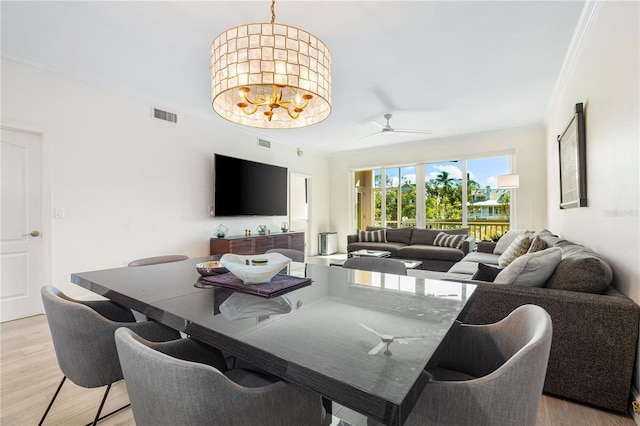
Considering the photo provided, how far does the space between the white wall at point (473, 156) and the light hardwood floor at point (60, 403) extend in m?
4.62

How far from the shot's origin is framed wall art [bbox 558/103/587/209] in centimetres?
256

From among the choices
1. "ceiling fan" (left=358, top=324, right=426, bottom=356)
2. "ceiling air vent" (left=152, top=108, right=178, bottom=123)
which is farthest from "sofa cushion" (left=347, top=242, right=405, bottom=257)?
"ceiling fan" (left=358, top=324, right=426, bottom=356)

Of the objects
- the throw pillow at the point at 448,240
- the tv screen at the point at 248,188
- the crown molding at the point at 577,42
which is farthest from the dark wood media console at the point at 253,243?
the crown molding at the point at 577,42

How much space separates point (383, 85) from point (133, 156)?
333 centimetres

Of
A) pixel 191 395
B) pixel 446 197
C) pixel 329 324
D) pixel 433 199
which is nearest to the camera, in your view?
pixel 191 395

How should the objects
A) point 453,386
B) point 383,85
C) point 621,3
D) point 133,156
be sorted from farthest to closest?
point 133,156 < point 383,85 < point 621,3 < point 453,386

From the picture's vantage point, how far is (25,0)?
87.9 inches

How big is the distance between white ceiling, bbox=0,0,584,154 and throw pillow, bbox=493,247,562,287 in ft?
6.30

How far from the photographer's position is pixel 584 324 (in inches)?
64.2

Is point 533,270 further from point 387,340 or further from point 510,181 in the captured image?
point 510,181

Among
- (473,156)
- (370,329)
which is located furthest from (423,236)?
(370,329)

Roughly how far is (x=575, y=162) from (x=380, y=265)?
225 centimetres

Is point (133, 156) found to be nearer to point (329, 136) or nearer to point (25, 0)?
point (25, 0)

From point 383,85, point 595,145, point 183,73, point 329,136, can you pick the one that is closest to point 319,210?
point 329,136
